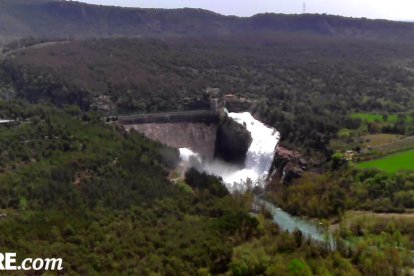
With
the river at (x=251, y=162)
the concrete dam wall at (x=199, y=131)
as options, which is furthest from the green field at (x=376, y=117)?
the concrete dam wall at (x=199, y=131)

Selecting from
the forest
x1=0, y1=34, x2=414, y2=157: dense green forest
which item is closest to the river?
x1=0, y1=34, x2=414, y2=157: dense green forest

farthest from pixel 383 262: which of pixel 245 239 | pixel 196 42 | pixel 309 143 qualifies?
pixel 196 42

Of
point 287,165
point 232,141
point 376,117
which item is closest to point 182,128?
point 232,141

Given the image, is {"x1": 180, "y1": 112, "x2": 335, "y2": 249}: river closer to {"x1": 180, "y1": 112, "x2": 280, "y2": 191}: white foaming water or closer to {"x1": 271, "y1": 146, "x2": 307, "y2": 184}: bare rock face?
{"x1": 180, "y1": 112, "x2": 280, "y2": 191}: white foaming water

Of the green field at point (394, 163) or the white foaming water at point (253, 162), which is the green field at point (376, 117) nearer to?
the white foaming water at point (253, 162)

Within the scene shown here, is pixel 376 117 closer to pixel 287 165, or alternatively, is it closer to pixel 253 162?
pixel 253 162

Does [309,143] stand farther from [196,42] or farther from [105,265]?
[196,42]
